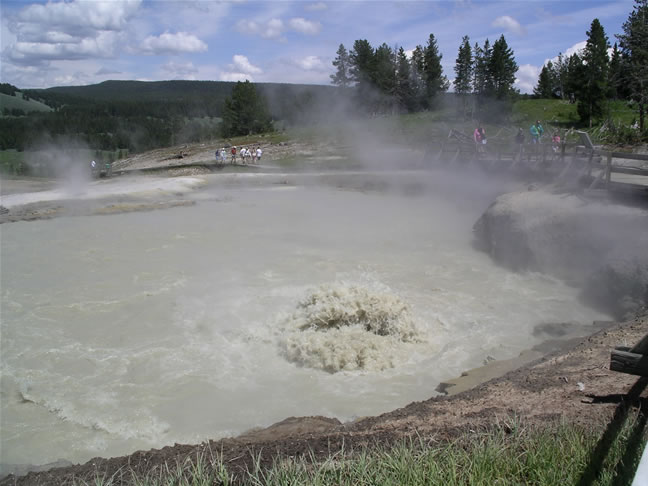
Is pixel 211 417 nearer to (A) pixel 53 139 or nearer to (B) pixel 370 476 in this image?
Answer: (B) pixel 370 476

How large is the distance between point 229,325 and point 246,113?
148 feet

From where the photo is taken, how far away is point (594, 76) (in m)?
31.1

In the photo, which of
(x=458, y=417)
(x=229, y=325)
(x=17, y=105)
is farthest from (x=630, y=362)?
(x=17, y=105)

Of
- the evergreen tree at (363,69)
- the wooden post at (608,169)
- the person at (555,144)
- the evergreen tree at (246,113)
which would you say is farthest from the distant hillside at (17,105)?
the wooden post at (608,169)

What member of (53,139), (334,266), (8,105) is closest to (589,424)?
(334,266)

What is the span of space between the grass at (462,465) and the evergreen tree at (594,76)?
1182 inches

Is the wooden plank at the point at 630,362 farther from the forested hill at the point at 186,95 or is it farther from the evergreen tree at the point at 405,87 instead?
the forested hill at the point at 186,95

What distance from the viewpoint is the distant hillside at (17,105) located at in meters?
78.3

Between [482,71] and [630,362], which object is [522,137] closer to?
[630,362]

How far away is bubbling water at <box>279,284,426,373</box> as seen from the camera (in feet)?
21.7

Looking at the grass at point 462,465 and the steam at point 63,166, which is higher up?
the steam at point 63,166

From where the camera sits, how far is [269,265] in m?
10.7

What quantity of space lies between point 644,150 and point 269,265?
43.6 feet

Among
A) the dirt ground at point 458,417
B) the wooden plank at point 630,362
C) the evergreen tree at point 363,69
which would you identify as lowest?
the dirt ground at point 458,417
